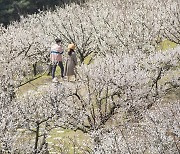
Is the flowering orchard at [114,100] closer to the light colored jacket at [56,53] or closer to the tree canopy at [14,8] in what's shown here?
the light colored jacket at [56,53]

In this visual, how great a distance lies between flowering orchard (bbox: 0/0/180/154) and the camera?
10.8 meters

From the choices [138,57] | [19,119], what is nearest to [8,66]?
[138,57]

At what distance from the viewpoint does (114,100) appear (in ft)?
52.5

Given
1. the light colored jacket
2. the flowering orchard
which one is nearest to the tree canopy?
the flowering orchard

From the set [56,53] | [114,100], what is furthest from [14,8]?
[114,100]

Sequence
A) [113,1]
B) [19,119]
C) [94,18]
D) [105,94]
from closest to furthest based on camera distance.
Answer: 1. [19,119]
2. [105,94]
3. [94,18]
4. [113,1]

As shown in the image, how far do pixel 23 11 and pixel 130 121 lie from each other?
48.9 meters

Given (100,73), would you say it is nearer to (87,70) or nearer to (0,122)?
(87,70)

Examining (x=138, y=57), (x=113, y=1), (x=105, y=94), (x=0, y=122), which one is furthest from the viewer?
(x=113, y=1)

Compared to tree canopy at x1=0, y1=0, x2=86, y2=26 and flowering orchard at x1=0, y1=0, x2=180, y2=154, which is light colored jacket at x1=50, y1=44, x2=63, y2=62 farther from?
tree canopy at x1=0, y1=0, x2=86, y2=26

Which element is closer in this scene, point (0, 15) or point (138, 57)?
point (138, 57)

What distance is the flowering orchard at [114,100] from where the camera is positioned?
425 inches

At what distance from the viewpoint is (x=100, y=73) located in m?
Result: 14.5

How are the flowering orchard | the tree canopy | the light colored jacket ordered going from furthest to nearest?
1. the tree canopy
2. the light colored jacket
3. the flowering orchard
